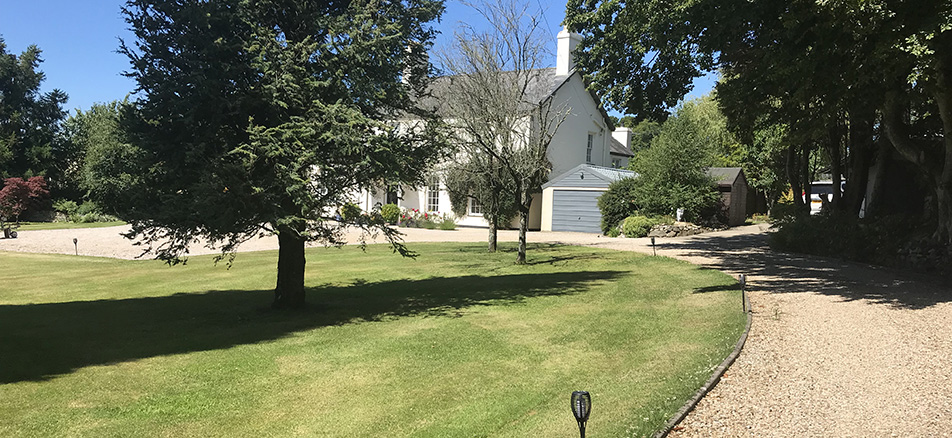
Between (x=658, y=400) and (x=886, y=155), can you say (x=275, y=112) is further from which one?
(x=886, y=155)

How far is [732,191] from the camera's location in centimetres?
3231

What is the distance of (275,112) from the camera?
991cm

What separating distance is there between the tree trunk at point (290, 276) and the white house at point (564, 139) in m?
19.1

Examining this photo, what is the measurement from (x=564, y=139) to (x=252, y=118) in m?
26.1

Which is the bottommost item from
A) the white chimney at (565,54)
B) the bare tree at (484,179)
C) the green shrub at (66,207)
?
the green shrub at (66,207)

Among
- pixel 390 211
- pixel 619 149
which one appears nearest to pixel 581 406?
pixel 390 211

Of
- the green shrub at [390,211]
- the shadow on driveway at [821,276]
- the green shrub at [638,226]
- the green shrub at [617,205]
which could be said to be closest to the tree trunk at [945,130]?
the shadow on driveway at [821,276]

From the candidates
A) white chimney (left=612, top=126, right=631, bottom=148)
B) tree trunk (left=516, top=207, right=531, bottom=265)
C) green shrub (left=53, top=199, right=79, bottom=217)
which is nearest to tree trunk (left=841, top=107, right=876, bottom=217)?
tree trunk (left=516, top=207, right=531, bottom=265)

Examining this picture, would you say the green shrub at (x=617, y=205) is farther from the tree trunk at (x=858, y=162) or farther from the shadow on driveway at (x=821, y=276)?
the tree trunk at (x=858, y=162)

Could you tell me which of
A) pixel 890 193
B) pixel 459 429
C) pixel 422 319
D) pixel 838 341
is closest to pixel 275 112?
pixel 422 319

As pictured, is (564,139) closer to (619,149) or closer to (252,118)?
(619,149)

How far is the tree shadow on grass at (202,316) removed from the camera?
26.9ft

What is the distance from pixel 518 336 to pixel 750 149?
33401 millimetres

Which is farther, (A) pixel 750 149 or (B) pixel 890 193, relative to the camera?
(A) pixel 750 149
